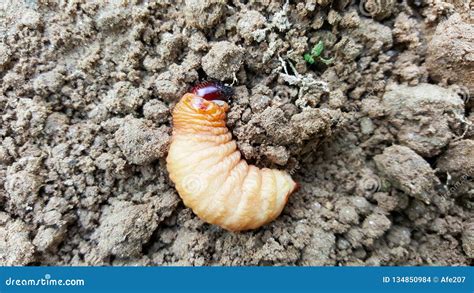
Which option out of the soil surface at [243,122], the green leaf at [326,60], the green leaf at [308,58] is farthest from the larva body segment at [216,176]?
the green leaf at [326,60]

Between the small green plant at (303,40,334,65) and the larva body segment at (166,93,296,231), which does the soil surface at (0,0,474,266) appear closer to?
the small green plant at (303,40,334,65)

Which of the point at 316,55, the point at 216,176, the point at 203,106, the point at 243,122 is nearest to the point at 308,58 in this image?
the point at 316,55

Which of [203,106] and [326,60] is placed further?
[326,60]

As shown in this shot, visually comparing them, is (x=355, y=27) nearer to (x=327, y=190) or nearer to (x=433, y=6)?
(x=433, y=6)

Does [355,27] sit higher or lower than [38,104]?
higher

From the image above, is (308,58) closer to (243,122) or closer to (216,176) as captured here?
→ (243,122)

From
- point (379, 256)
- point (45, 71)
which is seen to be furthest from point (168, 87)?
point (379, 256)
